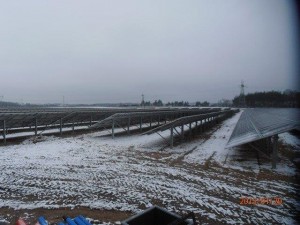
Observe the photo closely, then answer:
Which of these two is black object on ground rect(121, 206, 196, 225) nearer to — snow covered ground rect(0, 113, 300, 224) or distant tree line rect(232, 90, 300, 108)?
snow covered ground rect(0, 113, 300, 224)

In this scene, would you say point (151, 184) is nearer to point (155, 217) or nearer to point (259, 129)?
point (155, 217)

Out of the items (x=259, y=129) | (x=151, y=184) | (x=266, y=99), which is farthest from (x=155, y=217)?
(x=266, y=99)

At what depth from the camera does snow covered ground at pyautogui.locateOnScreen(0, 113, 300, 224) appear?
6.54m

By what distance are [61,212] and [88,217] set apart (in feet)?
2.56

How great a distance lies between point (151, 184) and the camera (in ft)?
27.7

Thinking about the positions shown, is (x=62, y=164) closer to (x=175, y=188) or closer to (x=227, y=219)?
(x=175, y=188)

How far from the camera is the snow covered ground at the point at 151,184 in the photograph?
258 inches

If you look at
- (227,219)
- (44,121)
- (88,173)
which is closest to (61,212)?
(88,173)

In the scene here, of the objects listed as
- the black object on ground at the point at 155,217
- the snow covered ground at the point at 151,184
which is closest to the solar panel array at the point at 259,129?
the snow covered ground at the point at 151,184

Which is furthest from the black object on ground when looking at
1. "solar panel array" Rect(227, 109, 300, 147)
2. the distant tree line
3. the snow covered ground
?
the distant tree line

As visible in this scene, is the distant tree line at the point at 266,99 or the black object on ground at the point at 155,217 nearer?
the black object on ground at the point at 155,217

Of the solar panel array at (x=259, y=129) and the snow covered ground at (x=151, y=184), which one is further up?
the solar panel array at (x=259, y=129)

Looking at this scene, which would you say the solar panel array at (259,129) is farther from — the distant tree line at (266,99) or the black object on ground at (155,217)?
the distant tree line at (266,99)

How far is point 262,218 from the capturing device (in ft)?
19.5
